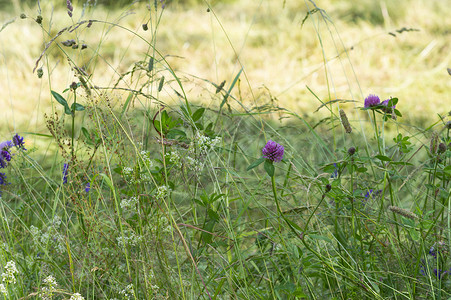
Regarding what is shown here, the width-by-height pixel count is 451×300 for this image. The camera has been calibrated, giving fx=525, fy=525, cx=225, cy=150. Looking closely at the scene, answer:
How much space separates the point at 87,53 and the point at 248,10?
1623 mm

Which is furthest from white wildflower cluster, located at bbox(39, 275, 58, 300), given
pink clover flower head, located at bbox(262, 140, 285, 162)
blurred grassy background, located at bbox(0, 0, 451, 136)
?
blurred grassy background, located at bbox(0, 0, 451, 136)

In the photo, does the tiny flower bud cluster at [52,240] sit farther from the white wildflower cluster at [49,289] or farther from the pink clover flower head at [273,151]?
the pink clover flower head at [273,151]

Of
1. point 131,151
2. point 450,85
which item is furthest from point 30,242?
point 450,85

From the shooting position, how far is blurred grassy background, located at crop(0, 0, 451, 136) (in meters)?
3.46

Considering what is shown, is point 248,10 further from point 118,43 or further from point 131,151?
point 131,151

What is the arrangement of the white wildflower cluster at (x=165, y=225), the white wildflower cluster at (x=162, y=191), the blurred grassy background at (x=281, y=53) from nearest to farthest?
the white wildflower cluster at (x=162, y=191) → the white wildflower cluster at (x=165, y=225) → the blurred grassy background at (x=281, y=53)

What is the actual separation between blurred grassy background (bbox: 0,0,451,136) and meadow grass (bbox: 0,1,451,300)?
0.02 m

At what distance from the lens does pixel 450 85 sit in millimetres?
3559

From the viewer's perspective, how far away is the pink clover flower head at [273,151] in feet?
3.25

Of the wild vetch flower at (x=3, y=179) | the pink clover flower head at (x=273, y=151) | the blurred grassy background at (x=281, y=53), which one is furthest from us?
the blurred grassy background at (x=281, y=53)

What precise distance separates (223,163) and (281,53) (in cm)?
295

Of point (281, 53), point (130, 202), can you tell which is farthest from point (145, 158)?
point (281, 53)

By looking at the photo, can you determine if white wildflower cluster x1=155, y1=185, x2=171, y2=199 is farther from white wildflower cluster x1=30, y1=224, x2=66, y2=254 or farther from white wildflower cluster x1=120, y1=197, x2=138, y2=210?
white wildflower cluster x1=30, y1=224, x2=66, y2=254

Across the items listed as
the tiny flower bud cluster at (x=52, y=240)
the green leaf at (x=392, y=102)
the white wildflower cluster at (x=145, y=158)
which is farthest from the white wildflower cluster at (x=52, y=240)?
the green leaf at (x=392, y=102)
